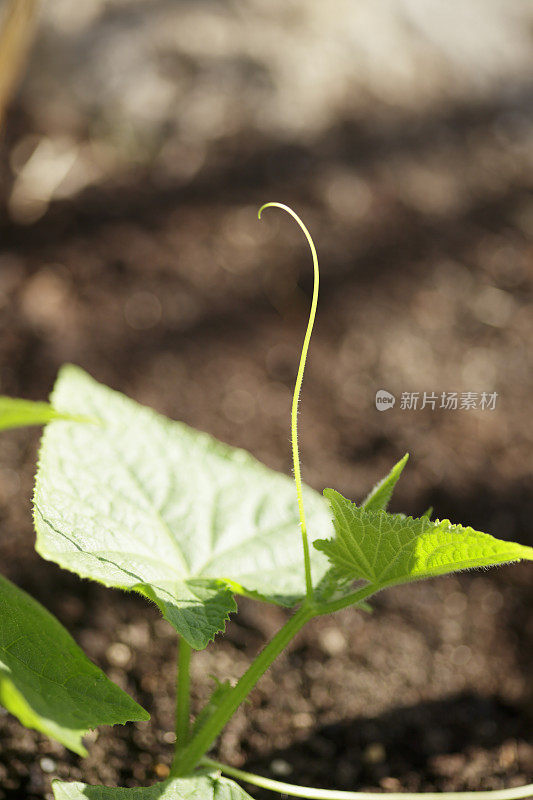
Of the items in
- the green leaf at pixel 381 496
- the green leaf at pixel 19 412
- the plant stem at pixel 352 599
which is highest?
the green leaf at pixel 19 412

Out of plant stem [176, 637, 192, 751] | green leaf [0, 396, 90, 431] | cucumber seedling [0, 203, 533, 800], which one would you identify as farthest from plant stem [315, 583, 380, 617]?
green leaf [0, 396, 90, 431]

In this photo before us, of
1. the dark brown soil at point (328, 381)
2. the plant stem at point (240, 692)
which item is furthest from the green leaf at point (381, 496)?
the dark brown soil at point (328, 381)

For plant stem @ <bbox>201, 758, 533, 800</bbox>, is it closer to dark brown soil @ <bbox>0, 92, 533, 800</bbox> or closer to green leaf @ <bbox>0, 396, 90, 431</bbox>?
dark brown soil @ <bbox>0, 92, 533, 800</bbox>

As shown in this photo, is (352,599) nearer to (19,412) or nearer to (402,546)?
(402,546)

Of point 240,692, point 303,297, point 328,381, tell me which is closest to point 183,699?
point 240,692

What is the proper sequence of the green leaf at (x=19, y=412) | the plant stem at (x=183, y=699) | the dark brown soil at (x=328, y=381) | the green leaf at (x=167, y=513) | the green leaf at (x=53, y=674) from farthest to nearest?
the dark brown soil at (x=328, y=381)
the plant stem at (x=183, y=699)
the green leaf at (x=167, y=513)
the green leaf at (x=53, y=674)
the green leaf at (x=19, y=412)

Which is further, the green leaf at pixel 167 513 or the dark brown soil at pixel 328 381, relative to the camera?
the dark brown soil at pixel 328 381

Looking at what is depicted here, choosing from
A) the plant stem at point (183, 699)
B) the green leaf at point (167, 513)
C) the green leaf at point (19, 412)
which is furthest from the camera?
the plant stem at point (183, 699)

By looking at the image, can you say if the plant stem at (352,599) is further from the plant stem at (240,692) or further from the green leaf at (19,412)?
the green leaf at (19,412)
